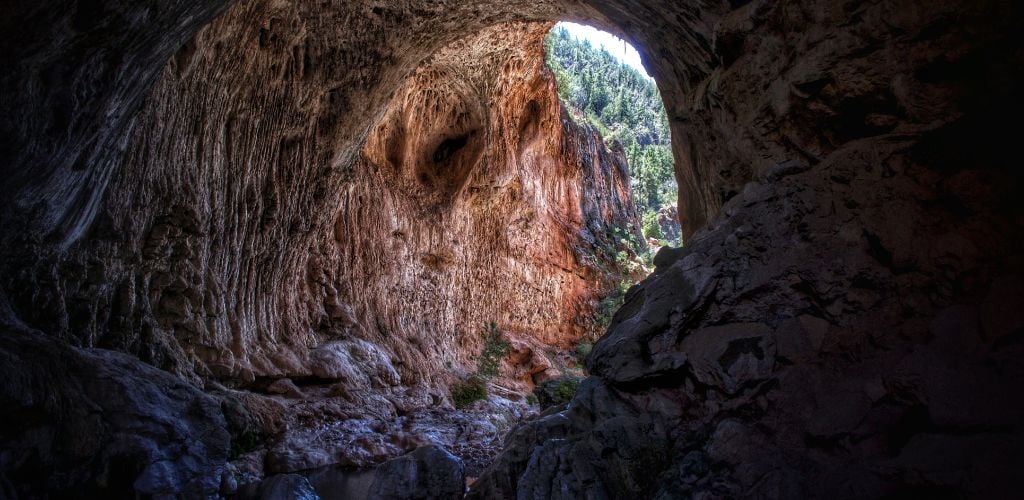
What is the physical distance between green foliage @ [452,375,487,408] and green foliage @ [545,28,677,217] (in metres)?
28.2

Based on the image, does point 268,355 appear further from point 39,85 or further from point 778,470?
point 778,470

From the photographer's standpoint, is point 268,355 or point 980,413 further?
point 268,355

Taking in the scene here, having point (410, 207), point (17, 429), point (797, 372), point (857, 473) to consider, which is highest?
point (410, 207)

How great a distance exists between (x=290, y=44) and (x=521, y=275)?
922cm

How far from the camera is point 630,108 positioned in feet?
165

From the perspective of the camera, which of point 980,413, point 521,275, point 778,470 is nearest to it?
point 980,413

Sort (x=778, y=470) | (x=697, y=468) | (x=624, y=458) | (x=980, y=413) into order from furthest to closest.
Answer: (x=624, y=458) → (x=697, y=468) → (x=778, y=470) → (x=980, y=413)

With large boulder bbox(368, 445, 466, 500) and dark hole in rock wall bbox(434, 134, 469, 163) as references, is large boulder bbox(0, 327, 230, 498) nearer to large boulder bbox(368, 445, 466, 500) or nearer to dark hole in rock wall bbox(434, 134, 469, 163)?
large boulder bbox(368, 445, 466, 500)

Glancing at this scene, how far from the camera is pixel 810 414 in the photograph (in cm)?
247

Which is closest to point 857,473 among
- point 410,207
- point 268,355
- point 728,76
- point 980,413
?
point 980,413

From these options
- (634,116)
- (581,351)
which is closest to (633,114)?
(634,116)

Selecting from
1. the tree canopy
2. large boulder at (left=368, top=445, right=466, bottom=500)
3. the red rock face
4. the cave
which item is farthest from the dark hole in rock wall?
the tree canopy

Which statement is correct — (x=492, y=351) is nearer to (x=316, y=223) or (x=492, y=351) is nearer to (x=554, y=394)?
(x=554, y=394)

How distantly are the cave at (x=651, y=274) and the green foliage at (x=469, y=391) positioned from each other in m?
2.73
